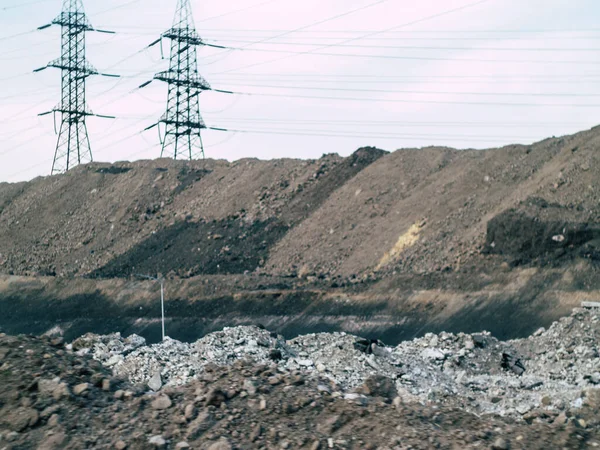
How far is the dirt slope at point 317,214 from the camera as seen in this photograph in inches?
1394

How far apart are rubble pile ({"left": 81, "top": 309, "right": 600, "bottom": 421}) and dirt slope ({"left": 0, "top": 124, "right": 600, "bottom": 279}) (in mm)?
11295

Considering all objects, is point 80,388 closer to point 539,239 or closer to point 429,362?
point 429,362

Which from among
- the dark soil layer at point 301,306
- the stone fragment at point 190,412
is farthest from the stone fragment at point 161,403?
the dark soil layer at point 301,306

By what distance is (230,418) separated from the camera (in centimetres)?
1089

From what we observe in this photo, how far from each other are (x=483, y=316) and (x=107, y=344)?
673 inches

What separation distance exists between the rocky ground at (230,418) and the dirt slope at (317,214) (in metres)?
23.0

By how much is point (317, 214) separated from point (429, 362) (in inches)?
1088

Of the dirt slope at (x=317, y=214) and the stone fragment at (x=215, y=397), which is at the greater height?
the dirt slope at (x=317, y=214)

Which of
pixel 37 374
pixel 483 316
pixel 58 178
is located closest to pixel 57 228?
pixel 58 178

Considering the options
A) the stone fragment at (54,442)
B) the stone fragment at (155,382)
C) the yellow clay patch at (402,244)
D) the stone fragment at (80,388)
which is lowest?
the stone fragment at (155,382)

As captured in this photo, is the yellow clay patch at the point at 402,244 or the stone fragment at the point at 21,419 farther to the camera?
the yellow clay patch at the point at 402,244

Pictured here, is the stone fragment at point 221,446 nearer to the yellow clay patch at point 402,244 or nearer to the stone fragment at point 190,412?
the stone fragment at point 190,412

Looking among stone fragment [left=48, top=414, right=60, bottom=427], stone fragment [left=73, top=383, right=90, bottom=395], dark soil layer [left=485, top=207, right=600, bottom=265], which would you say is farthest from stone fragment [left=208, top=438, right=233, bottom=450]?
dark soil layer [left=485, top=207, right=600, bottom=265]

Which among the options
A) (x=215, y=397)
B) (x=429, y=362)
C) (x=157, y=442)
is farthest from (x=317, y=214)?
(x=157, y=442)
